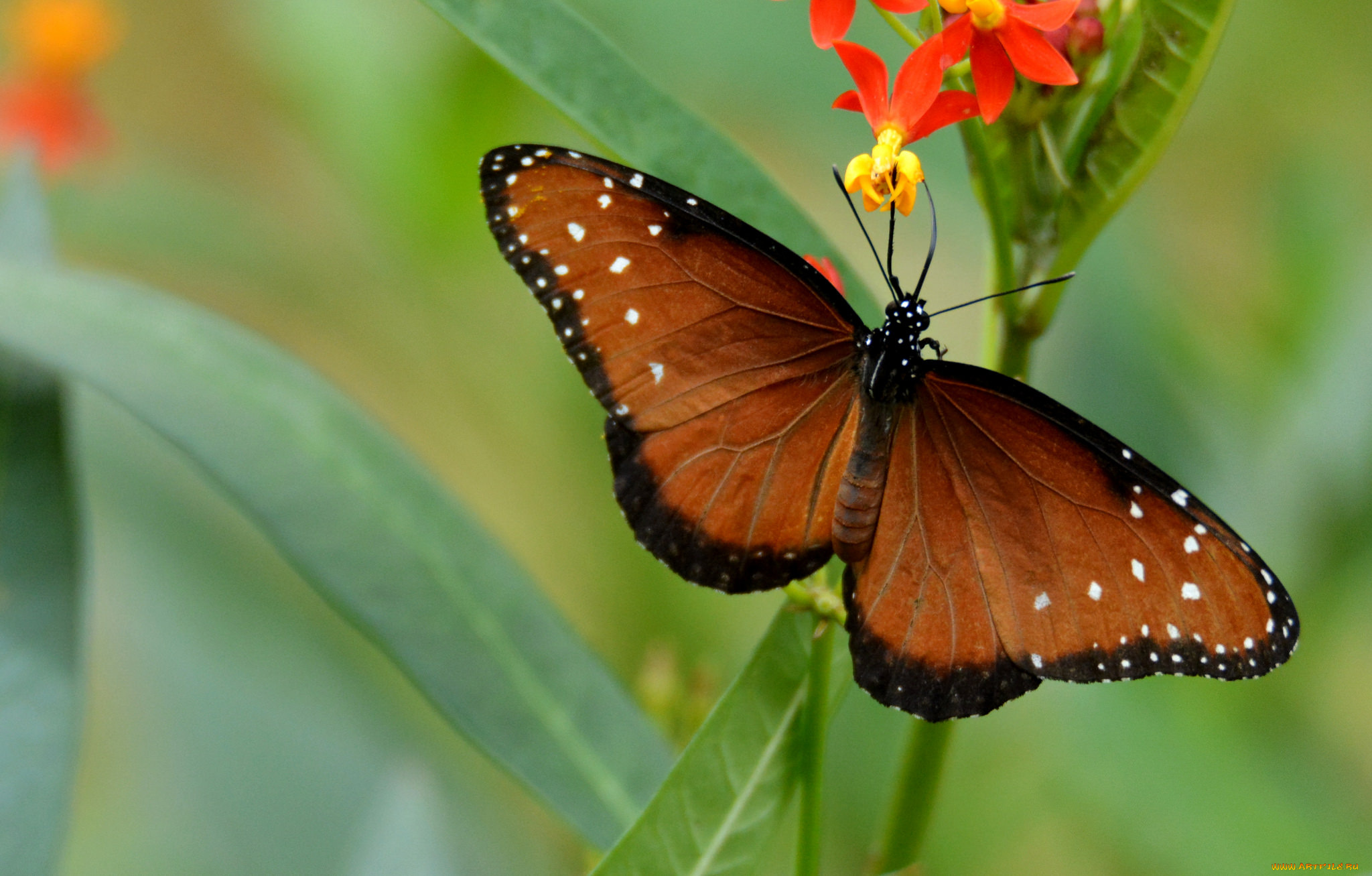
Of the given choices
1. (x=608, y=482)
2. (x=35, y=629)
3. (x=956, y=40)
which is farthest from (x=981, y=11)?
(x=608, y=482)

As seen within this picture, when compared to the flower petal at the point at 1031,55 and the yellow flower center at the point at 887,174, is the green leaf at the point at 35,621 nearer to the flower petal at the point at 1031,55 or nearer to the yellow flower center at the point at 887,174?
the yellow flower center at the point at 887,174

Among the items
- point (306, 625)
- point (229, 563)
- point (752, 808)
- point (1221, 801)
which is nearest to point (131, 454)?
point (229, 563)

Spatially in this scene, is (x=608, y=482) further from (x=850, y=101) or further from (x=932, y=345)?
(x=850, y=101)

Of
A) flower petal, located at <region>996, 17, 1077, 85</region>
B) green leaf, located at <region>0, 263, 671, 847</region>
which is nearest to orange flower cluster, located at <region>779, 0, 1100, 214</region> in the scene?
flower petal, located at <region>996, 17, 1077, 85</region>

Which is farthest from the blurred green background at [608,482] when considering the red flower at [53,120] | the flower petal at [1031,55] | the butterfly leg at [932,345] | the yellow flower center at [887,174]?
the flower petal at [1031,55]

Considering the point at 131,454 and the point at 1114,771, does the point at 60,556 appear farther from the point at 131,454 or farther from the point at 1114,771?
the point at 1114,771

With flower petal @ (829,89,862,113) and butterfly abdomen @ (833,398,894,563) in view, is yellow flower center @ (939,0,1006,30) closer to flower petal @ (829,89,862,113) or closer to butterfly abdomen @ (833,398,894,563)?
flower petal @ (829,89,862,113)
